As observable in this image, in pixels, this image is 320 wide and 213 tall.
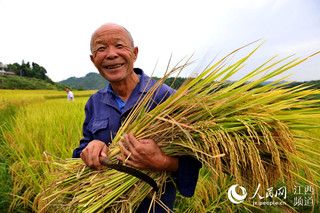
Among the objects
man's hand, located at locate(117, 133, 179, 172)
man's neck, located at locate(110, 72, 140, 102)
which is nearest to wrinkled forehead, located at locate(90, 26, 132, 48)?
man's neck, located at locate(110, 72, 140, 102)

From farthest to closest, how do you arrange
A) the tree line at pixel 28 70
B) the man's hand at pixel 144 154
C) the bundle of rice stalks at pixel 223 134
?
1. the tree line at pixel 28 70
2. the man's hand at pixel 144 154
3. the bundle of rice stalks at pixel 223 134

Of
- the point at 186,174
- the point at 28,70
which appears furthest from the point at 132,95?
the point at 28,70

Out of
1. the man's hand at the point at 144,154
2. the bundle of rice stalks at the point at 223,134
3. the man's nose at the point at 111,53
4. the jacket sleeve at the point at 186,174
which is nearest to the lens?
the bundle of rice stalks at the point at 223,134

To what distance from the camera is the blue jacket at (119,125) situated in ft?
3.74

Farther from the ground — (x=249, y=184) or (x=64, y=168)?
(x=249, y=184)

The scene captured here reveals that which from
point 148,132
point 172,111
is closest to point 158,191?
point 148,132

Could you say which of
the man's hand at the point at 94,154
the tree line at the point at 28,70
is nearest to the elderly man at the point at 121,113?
the man's hand at the point at 94,154

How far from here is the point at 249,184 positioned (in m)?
0.93

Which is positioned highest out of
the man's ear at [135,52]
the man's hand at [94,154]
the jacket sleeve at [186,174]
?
the man's ear at [135,52]

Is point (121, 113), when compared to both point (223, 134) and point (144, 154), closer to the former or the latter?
point (144, 154)

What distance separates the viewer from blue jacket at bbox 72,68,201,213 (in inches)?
44.8

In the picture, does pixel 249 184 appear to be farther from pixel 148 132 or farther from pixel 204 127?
pixel 148 132

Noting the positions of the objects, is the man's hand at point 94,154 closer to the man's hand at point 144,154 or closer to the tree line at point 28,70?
the man's hand at point 144,154

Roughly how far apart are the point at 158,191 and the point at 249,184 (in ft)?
1.67
